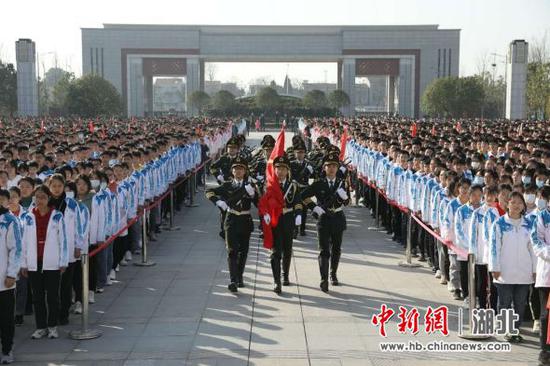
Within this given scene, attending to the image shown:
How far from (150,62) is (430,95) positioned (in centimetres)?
3294

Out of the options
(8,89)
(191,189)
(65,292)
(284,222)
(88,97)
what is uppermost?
(8,89)

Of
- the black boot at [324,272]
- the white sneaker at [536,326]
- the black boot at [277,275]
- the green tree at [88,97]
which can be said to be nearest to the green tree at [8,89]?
the green tree at [88,97]

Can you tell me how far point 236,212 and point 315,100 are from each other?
6499 cm

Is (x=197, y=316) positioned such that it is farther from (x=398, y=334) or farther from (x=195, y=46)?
(x=195, y=46)

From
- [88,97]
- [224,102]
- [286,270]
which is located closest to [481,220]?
[286,270]

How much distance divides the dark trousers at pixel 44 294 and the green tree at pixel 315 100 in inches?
2636

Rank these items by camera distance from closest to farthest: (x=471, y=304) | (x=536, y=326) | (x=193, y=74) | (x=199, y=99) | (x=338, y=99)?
(x=471, y=304)
(x=536, y=326)
(x=199, y=99)
(x=338, y=99)
(x=193, y=74)

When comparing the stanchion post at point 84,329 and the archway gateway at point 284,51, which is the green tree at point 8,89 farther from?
the stanchion post at point 84,329

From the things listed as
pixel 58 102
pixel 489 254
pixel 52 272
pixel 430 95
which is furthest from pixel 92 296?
pixel 58 102

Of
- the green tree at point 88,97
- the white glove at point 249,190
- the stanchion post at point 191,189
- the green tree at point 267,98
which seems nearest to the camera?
the white glove at point 249,190

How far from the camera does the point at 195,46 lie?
83125mm

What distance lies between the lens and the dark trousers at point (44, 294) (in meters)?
8.73

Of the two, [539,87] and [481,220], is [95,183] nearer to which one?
[481,220]

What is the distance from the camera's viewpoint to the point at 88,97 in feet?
199
